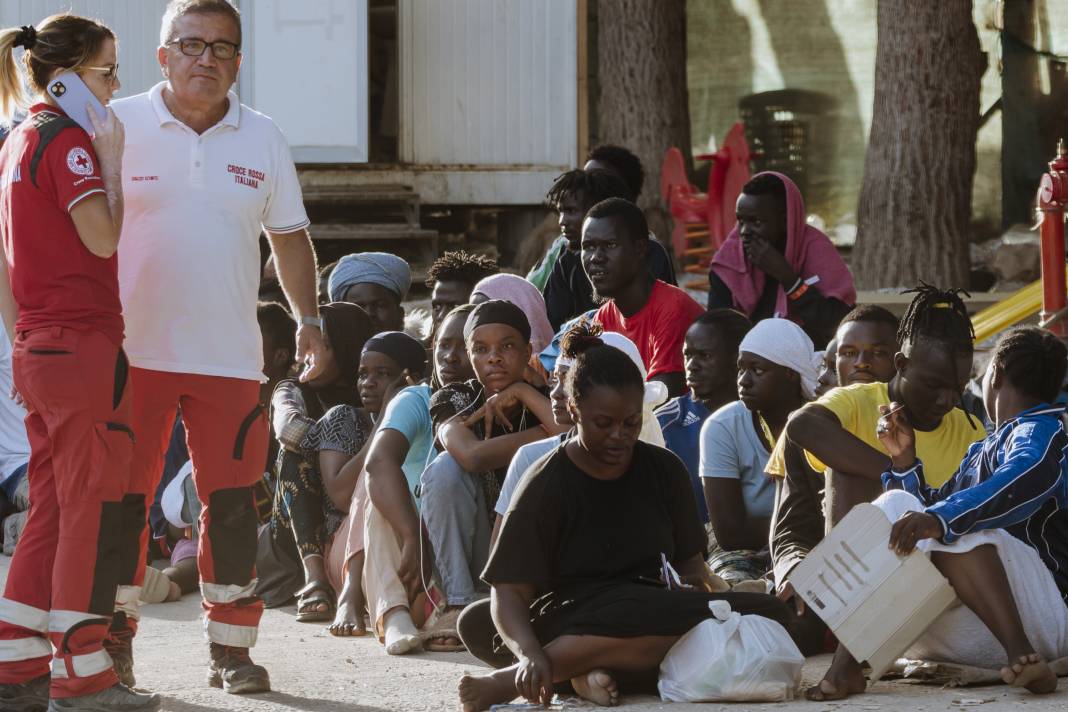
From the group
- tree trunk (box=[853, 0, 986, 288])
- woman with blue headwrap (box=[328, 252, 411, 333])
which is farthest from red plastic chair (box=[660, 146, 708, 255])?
woman with blue headwrap (box=[328, 252, 411, 333])

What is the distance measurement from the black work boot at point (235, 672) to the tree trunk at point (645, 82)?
25.6 feet

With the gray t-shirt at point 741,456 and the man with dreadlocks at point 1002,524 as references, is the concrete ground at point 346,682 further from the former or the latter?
the gray t-shirt at point 741,456

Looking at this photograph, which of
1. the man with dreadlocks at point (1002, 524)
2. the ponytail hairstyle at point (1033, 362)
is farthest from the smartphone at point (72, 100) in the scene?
the ponytail hairstyle at point (1033, 362)

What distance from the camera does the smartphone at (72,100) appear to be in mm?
4570

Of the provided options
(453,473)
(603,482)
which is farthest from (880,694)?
(453,473)

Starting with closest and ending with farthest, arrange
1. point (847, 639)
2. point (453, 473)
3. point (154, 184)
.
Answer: point (847, 639), point (154, 184), point (453, 473)

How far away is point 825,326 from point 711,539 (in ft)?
4.36

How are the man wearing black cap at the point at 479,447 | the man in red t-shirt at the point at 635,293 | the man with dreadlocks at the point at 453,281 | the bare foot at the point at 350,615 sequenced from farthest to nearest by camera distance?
1. the man with dreadlocks at the point at 453,281
2. the man in red t-shirt at the point at 635,293
3. the bare foot at the point at 350,615
4. the man wearing black cap at the point at 479,447

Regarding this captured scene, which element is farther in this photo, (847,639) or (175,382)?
(175,382)

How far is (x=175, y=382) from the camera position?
4.89m

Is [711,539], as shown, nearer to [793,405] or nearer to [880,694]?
[793,405]

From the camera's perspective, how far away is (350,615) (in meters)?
6.09

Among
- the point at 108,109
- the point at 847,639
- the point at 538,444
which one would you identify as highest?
the point at 108,109

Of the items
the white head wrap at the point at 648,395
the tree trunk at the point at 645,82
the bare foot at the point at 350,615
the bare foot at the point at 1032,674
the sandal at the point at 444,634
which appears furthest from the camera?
the tree trunk at the point at 645,82
